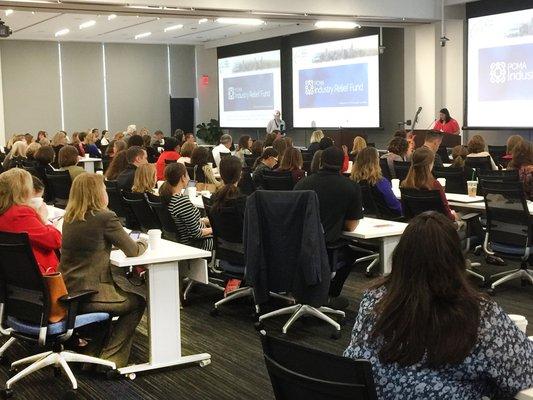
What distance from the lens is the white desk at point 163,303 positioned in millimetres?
4488

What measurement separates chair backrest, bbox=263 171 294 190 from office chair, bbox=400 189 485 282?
5.31 ft

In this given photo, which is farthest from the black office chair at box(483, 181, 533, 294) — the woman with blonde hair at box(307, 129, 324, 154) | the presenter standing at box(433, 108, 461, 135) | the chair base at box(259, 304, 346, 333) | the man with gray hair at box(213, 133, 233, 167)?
the presenter standing at box(433, 108, 461, 135)

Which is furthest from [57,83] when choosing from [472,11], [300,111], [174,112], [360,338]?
[360,338]

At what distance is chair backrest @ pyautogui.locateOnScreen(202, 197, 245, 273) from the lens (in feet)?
17.8

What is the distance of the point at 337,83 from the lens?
Result: 16703 millimetres

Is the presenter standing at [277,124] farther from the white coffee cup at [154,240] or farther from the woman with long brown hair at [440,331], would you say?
the woman with long brown hair at [440,331]

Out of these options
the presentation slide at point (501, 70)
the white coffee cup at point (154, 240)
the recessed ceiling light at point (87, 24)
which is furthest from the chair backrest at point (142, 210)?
the recessed ceiling light at point (87, 24)

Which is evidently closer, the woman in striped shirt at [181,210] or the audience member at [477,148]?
the woman in striped shirt at [181,210]

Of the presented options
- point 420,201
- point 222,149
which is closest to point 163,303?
point 420,201

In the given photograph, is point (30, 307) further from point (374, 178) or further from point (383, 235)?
point (374, 178)

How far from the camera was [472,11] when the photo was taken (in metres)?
13.8

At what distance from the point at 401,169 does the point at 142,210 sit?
11.1 feet

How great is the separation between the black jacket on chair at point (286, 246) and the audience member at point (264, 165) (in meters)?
2.94

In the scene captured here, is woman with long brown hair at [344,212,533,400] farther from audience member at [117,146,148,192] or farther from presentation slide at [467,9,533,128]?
presentation slide at [467,9,533,128]
